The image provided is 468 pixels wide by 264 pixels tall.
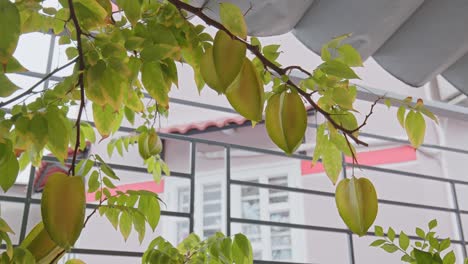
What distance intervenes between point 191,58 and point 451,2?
33.9 inches

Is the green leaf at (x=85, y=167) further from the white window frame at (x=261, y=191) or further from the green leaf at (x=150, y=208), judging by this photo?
the white window frame at (x=261, y=191)

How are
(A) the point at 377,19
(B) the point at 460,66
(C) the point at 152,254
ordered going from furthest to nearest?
(B) the point at 460,66 → (A) the point at 377,19 → (C) the point at 152,254

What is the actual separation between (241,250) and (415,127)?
0.37 m

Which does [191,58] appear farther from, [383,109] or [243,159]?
[243,159]

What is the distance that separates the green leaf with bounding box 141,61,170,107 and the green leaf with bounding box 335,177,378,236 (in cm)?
26

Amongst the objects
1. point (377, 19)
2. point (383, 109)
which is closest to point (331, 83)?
point (377, 19)

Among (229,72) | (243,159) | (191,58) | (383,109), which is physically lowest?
(229,72)

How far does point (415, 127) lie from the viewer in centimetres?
70

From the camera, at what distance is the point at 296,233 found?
16.8 feet

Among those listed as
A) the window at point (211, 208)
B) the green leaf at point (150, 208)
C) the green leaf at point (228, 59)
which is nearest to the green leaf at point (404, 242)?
the green leaf at point (150, 208)

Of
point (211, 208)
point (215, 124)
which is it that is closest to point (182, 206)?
point (211, 208)

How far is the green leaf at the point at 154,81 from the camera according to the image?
0.62m

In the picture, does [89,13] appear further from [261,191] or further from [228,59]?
[261,191]

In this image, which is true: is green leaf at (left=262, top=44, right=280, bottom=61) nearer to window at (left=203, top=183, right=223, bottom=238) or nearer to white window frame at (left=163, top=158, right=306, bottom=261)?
white window frame at (left=163, top=158, right=306, bottom=261)
